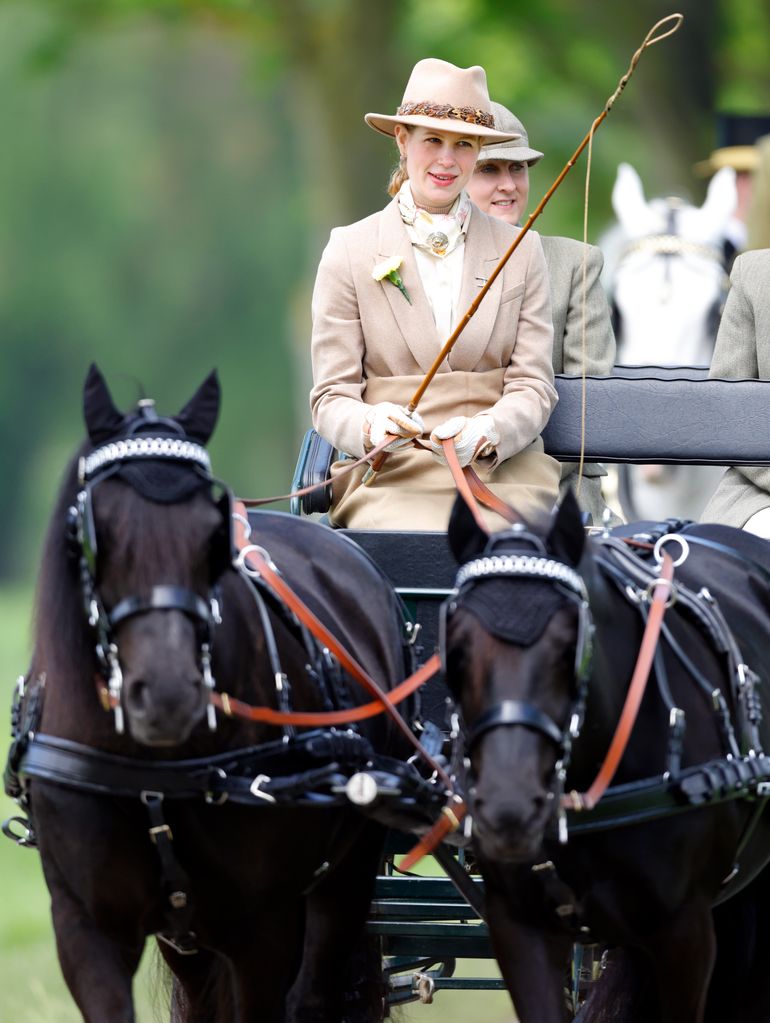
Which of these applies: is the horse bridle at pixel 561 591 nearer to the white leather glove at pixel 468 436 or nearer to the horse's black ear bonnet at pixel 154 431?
the horse's black ear bonnet at pixel 154 431

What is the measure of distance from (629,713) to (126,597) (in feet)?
3.37

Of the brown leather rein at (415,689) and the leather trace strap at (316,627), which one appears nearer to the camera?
the brown leather rein at (415,689)

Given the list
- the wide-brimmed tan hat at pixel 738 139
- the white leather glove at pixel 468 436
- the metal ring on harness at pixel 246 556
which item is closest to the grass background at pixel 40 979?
the metal ring on harness at pixel 246 556

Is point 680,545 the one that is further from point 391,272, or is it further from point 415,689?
point 391,272

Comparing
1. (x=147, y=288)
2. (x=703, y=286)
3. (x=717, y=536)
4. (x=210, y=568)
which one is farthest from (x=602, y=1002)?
(x=147, y=288)

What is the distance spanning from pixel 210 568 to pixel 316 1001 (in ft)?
5.13

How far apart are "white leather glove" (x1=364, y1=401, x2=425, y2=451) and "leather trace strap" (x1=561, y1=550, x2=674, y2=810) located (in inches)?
35.6

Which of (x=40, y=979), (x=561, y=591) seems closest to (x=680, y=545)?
(x=561, y=591)

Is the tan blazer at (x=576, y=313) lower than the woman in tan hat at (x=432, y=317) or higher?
higher

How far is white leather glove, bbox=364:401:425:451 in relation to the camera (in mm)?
5125

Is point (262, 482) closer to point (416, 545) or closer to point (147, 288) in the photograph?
point (147, 288)

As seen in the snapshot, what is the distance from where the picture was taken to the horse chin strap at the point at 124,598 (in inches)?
154

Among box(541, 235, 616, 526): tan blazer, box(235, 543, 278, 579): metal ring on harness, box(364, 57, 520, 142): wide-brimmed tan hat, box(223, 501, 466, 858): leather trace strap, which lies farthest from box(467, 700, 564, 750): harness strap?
box(541, 235, 616, 526): tan blazer

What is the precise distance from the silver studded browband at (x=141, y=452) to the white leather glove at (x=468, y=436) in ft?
3.84
